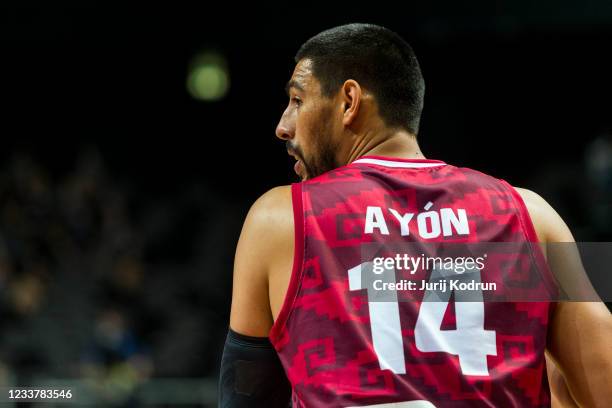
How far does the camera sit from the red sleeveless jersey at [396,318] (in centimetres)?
175

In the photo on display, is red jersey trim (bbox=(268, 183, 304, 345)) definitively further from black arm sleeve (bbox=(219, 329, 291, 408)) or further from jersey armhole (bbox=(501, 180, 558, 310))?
jersey armhole (bbox=(501, 180, 558, 310))

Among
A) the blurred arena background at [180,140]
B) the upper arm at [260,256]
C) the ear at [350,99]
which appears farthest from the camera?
the blurred arena background at [180,140]

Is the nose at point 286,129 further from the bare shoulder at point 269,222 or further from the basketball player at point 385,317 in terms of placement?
the bare shoulder at point 269,222

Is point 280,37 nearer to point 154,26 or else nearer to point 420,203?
point 154,26

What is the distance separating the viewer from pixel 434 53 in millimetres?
10016

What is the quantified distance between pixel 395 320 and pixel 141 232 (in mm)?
8723

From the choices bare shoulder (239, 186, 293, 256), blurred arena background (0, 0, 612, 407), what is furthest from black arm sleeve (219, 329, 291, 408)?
blurred arena background (0, 0, 612, 407)

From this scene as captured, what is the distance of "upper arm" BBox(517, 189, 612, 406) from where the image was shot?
1.88 m

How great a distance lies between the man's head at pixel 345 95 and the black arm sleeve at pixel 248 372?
0.50 metres

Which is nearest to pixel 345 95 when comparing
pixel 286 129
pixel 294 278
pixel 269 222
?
pixel 286 129

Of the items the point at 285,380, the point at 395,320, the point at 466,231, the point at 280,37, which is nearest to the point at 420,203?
the point at 466,231

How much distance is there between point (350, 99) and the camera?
2.11 m

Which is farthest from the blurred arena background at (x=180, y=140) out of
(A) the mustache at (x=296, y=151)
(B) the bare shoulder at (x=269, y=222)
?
(B) the bare shoulder at (x=269, y=222)

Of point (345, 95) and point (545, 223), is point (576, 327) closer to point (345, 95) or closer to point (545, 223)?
point (545, 223)
